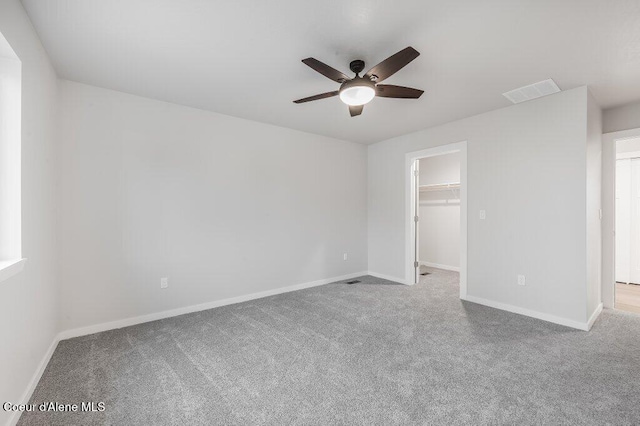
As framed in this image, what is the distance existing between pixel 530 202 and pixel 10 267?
14.9 feet

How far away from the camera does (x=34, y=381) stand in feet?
6.48

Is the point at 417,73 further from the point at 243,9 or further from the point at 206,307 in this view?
the point at 206,307

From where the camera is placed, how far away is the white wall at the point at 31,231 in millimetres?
1629

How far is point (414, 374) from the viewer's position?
6.94 ft

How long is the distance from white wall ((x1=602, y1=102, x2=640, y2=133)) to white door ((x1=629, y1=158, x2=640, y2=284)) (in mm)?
1882

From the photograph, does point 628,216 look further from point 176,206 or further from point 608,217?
point 176,206

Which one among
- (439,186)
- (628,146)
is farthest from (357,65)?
(628,146)

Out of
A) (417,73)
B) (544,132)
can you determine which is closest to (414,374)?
(417,73)

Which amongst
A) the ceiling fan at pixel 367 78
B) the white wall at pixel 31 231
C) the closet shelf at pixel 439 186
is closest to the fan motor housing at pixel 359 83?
the ceiling fan at pixel 367 78

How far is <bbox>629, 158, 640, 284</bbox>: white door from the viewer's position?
4625 millimetres

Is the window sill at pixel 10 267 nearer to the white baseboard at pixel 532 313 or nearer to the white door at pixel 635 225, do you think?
the white baseboard at pixel 532 313

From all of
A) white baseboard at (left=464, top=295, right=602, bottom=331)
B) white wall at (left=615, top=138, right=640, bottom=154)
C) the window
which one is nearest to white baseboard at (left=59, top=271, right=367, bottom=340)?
the window

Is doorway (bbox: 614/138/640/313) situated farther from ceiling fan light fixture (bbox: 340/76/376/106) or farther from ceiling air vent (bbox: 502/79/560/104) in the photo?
ceiling fan light fixture (bbox: 340/76/376/106)

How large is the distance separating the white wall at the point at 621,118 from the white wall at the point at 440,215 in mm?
2234
